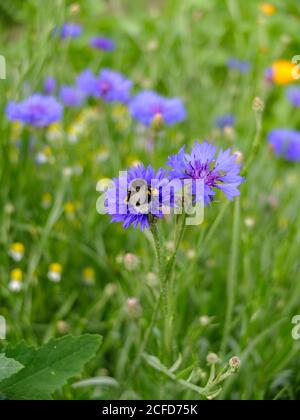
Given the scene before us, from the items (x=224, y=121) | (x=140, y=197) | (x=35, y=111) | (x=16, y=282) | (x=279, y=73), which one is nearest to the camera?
(x=140, y=197)

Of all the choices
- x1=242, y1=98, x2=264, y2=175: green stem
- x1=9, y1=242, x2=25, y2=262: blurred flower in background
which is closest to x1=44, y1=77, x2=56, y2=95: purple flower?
x1=9, y1=242, x2=25, y2=262: blurred flower in background

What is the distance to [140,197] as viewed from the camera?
2.06 ft

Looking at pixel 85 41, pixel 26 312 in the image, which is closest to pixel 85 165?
pixel 26 312

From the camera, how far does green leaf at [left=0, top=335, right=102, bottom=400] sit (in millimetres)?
765

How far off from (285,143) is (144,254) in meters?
0.46

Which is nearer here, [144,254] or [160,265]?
[160,265]

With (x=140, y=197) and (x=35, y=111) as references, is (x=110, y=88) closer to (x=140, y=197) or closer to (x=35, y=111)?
(x=35, y=111)

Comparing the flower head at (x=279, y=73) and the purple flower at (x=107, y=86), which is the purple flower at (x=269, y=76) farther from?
the purple flower at (x=107, y=86)

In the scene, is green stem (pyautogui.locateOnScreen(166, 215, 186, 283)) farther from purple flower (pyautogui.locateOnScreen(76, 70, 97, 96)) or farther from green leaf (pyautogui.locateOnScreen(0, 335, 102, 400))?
purple flower (pyautogui.locateOnScreen(76, 70, 97, 96))

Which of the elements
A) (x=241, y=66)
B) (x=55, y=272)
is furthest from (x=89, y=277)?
(x=241, y=66)

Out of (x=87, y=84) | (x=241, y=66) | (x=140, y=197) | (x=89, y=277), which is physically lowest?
(x=89, y=277)

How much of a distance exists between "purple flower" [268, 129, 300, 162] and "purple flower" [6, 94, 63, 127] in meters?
0.47

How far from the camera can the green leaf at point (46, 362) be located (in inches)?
30.1

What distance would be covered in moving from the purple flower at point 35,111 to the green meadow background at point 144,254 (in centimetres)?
3
